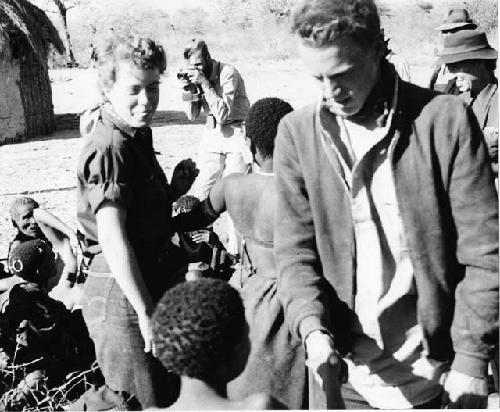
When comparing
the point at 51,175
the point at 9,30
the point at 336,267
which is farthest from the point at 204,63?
the point at 9,30

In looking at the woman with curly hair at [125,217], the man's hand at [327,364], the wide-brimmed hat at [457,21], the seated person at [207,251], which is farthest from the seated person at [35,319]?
the wide-brimmed hat at [457,21]

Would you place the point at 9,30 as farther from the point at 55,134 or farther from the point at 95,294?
the point at 95,294

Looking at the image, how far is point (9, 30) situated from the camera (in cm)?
1231

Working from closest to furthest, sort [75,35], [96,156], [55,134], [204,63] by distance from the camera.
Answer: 1. [96,156]
2. [204,63]
3. [55,134]
4. [75,35]

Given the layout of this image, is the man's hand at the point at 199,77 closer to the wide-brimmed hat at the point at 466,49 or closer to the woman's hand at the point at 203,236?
the woman's hand at the point at 203,236

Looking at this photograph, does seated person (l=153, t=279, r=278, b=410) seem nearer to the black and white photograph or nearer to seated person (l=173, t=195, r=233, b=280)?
the black and white photograph

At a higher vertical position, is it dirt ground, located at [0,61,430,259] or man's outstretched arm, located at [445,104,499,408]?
man's outstretched arm, located at [445,104,499,408]

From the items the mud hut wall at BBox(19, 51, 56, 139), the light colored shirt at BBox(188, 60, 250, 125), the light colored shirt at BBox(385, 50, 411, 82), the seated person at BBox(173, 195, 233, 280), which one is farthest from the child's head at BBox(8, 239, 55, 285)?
the mud hut wall at BBox(19, 51, 56, 139)

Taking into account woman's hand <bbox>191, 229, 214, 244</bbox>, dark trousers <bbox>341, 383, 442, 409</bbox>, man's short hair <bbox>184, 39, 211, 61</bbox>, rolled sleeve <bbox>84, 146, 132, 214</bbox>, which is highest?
man's short hair <bbox>184, 39, 211, 61</bbox>

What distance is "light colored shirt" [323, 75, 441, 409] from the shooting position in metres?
1.92

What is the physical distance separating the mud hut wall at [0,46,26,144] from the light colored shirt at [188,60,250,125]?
24.9 feet

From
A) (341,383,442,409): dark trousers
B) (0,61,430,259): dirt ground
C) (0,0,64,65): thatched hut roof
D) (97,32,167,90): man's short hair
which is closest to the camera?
(341,383,442,409): dark trousers

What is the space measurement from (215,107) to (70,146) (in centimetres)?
705

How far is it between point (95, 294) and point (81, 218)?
10.4 inches
